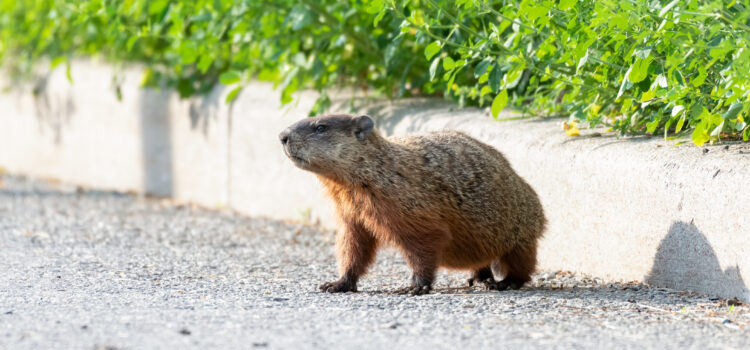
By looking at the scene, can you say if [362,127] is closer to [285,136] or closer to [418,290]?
[285,136]

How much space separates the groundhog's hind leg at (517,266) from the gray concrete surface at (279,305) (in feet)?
0.21

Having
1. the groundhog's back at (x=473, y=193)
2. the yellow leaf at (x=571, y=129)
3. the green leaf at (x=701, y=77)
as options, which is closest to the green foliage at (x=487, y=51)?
the green leaf at (x=701, y=77)

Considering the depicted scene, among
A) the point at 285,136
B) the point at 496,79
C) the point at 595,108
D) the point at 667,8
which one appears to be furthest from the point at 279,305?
the point at 595,108

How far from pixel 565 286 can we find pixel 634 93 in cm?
97

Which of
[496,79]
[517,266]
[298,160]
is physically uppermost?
[496,79]

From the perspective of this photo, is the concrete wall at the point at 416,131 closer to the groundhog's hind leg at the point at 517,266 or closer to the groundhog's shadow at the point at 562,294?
the groundhog's shadow at the point at 562,294

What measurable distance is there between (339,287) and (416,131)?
1.73m

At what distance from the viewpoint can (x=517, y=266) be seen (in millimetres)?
5125

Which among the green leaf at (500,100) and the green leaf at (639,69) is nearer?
the green leaf at (639,69)

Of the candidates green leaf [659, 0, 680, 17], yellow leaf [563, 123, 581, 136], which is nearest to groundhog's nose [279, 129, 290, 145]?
yellow leaf [563, 123, 581, 136]

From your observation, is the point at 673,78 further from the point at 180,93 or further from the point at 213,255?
the point at 180,93

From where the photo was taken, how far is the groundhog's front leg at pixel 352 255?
5000 mm

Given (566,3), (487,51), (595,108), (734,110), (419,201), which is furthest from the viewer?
(595,108)

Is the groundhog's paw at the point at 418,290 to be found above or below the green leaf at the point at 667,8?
below
